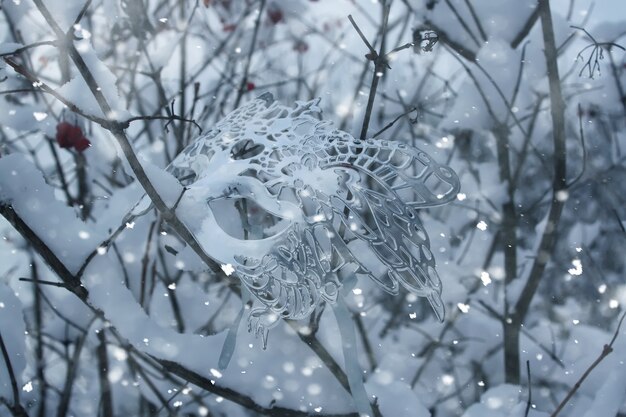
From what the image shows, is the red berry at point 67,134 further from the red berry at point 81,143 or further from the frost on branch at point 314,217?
the frost on branch at point 314,217

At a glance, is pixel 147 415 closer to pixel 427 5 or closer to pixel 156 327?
pixel 156 327

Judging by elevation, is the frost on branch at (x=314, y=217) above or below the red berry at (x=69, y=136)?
below

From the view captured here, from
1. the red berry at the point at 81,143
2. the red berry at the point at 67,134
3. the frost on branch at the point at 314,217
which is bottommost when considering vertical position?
the frost on branch at the point at 314,217

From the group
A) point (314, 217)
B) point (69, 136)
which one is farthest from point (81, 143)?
point (314, 217)

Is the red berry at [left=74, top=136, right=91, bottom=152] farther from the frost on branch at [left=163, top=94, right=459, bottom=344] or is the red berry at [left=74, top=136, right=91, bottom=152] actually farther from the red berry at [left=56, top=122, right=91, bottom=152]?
the frost on branch at [left=163, top=94, right=459, bottom=344]

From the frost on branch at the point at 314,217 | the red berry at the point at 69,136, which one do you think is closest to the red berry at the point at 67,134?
the red berry at the point at 69,136

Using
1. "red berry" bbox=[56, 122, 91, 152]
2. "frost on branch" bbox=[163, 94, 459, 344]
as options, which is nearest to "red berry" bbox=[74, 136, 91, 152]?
"red berry" bbox=[56, 122, 91, 152]

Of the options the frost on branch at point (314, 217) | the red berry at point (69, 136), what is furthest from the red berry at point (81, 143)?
the frost on branch at point (314, 217)

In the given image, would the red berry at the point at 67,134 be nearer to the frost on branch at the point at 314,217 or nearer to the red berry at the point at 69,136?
the red berry at the point at 69,136

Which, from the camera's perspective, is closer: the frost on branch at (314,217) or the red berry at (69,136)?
the frost on branch at (314,217)

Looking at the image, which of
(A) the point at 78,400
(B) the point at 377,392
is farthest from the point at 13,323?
(A) the point at 78,400

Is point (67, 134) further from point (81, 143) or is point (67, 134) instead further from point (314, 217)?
point (314, 217)
